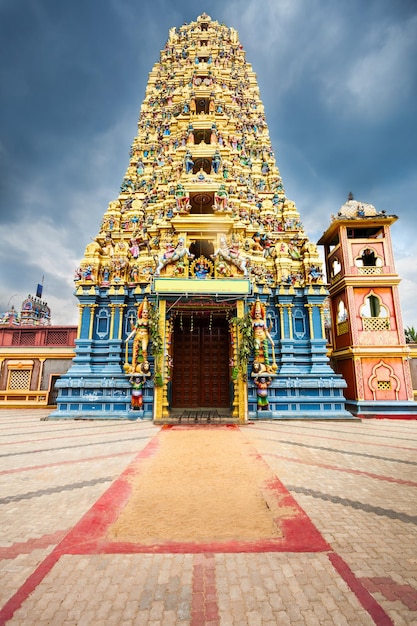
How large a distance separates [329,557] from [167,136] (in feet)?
70.1

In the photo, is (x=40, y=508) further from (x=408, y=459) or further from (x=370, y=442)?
(x=370, y=442)

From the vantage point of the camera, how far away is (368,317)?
15.2 m

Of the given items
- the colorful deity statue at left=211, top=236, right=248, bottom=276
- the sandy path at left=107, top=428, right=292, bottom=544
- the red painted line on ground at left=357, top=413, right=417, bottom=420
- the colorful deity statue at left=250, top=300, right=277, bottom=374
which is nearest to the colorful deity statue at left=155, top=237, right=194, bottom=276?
the colorful deity statue at left=211, top=236, right=248, bottom=276

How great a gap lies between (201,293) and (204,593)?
10360 millimetres

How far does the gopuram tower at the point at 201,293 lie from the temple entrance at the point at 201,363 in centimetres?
5

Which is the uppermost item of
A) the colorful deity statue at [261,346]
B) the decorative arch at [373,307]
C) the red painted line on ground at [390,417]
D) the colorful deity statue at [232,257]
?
the colorful deity statue at [232,257]

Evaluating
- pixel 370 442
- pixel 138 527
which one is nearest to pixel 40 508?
pixel 138 527

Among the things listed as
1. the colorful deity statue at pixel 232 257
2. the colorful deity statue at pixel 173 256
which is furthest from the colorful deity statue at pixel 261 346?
the colorful deity statue at pixel 173 256

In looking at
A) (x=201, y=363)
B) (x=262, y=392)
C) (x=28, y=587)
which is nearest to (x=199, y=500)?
(x=28, y=587)

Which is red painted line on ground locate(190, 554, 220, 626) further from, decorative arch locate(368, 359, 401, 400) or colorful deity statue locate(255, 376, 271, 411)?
decorative arch locate(368, 359, 401, 400)

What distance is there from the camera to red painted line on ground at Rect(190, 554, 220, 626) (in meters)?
2.12

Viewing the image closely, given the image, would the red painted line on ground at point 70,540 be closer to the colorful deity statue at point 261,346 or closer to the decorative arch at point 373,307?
the colorful deity statue at point 261,346

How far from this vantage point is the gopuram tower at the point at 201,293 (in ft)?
41.2

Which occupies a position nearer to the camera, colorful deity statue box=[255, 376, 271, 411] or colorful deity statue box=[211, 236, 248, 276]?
colorful deity statue box=[255, 376, 271, 411]
